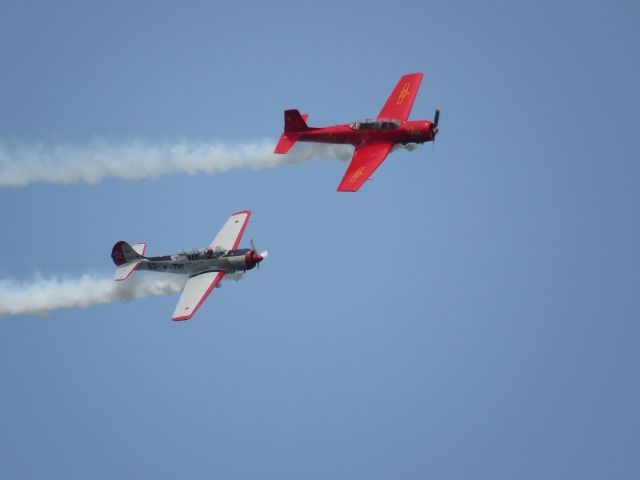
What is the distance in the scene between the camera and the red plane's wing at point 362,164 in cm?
5250

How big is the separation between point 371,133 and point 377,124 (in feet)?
1.77

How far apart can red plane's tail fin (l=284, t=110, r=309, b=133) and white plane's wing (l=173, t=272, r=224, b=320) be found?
9.74 metres

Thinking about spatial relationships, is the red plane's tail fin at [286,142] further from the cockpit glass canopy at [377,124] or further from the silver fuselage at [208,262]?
the silver fuselage at [208,262]

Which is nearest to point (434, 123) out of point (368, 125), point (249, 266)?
point (368, 125)

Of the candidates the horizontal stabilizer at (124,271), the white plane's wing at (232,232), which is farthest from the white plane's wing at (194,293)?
the horizontal stabilizer at (124,271)

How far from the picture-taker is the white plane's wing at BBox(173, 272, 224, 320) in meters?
48.8

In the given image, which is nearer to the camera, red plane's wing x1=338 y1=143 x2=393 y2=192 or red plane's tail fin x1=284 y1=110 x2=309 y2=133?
red plane's wing x1=338 y1=143 x2=393 y2=192

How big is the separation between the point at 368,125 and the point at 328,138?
8.04 ft

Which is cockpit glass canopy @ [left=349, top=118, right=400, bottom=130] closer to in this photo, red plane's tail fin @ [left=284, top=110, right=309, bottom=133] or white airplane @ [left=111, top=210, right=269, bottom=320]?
red plane's tail fin @ [left=284, top=110, right=309, bottom=133]

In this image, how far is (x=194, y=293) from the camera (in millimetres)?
50188

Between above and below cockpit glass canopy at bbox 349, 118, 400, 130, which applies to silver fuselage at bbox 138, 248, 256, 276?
below

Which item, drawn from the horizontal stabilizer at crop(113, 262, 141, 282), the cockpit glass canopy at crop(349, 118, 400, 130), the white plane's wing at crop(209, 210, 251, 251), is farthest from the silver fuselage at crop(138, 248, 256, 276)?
the cockpit glass canopy at crop(349, 118, 400, 130)

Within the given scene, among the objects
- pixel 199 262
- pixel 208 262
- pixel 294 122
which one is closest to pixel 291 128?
pixel 294 122

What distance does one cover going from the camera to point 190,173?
183ft
